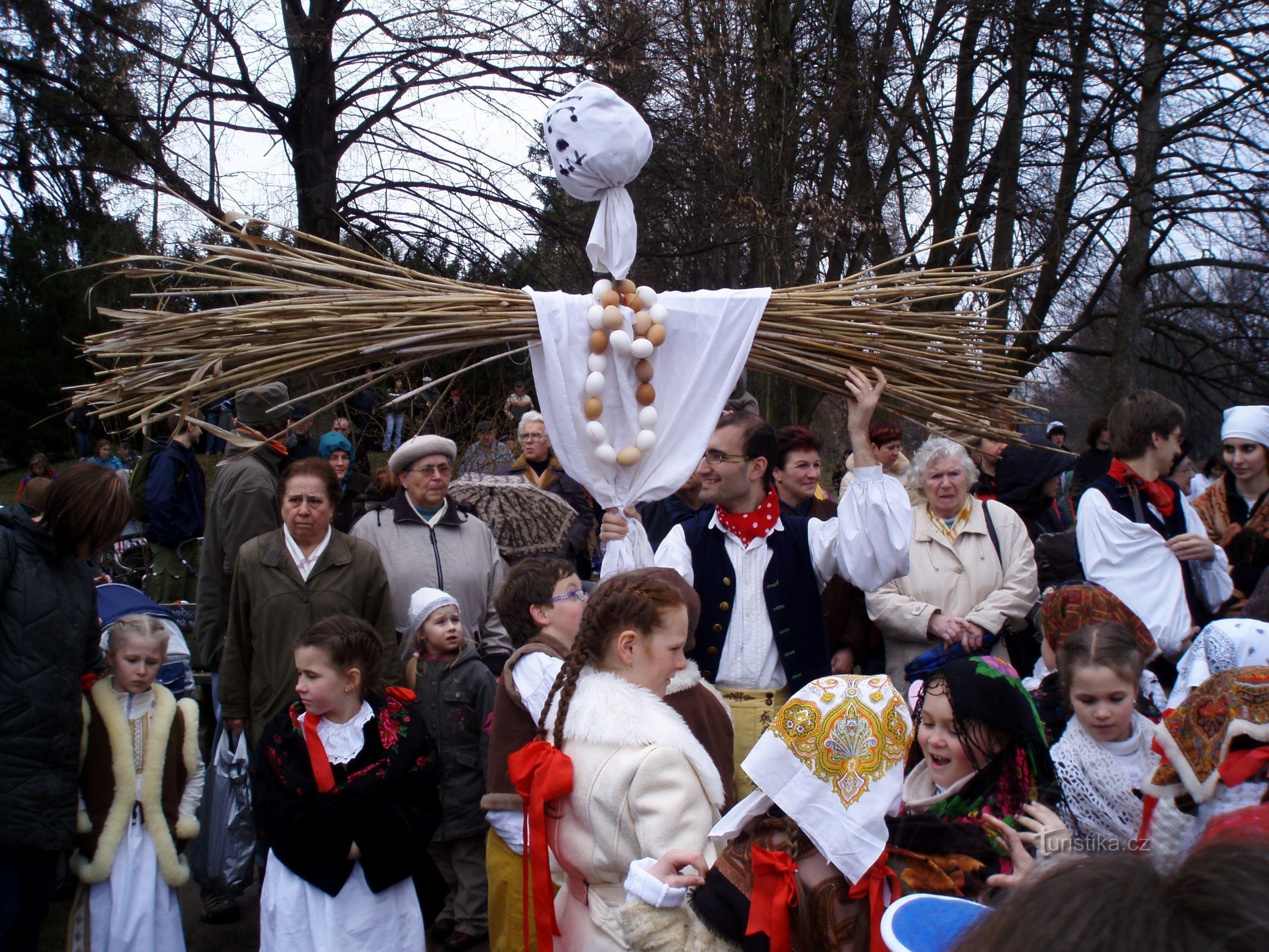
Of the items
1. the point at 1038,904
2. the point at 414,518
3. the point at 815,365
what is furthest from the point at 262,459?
the point at 1038,904

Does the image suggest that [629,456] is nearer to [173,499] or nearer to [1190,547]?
[1190,547]

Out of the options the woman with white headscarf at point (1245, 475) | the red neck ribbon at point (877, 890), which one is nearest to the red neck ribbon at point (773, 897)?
the red neck ribbon at point (877, 890)

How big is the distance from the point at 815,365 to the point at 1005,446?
2.74 m

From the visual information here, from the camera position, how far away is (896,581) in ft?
11.9

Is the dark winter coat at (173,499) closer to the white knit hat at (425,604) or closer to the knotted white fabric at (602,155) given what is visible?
the white knit hat at (425,604)

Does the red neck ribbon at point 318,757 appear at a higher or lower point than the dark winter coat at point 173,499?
lower

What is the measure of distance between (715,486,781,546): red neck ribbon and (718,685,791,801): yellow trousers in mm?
428

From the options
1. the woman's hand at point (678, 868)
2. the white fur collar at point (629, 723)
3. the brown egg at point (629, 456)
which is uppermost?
the brown egg at point (629, 456)

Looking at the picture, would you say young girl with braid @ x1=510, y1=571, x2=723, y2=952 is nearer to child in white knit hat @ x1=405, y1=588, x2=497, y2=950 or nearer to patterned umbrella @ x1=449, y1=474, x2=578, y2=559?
child in white knit hat @ x1=405, y1=588, x2=497, y2=950

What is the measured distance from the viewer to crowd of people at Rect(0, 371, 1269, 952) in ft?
6.15

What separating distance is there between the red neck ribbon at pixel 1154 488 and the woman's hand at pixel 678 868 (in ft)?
7.25

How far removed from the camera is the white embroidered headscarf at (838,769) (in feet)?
6.02

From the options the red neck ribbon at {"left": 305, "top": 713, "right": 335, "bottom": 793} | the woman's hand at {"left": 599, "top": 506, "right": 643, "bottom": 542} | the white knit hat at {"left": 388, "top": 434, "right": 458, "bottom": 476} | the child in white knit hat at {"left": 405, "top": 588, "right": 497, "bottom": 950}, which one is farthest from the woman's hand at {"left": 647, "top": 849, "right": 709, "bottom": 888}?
the white knit hat at {"left": 388, "top": 434, "right": 458, "bottom": 476}

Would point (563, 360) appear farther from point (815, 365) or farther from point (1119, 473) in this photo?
point (1119, 473)
